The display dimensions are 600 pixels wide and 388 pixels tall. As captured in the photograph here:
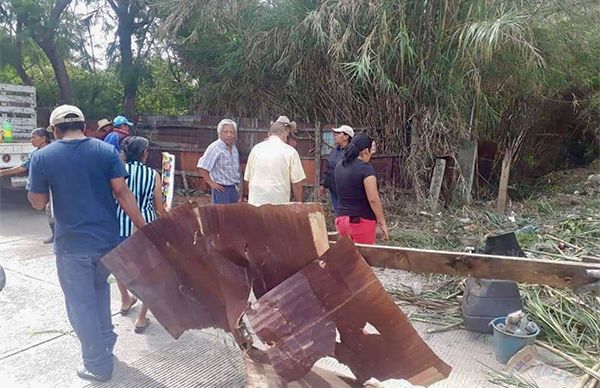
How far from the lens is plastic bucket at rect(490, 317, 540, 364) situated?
2799 mm

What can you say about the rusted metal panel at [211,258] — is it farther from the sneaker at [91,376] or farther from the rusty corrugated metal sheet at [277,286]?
the sneaker at [91,376]

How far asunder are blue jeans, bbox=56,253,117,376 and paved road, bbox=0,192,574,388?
156 mm

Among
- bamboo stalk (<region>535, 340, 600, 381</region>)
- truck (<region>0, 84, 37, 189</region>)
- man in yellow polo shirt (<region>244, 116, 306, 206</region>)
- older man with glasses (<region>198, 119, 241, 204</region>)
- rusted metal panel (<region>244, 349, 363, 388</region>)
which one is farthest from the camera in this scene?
truck (<region>0, 84, 37, 189</region>)

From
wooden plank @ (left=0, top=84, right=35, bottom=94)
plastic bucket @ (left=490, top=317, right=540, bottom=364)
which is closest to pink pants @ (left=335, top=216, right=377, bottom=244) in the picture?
plastic bucket @ (left=490, top=317, right=540, bottom=364)

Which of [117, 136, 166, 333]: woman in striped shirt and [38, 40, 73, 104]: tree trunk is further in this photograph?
[38, 40, 73, 104]: tree trunk

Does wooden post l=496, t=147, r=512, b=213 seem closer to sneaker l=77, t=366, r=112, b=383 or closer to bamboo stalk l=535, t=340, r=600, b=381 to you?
bamboo stalk l=535, t=340, r=600, b=381

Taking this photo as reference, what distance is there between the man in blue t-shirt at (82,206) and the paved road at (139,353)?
241 mm

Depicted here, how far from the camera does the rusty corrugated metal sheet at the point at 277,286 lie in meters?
1.46

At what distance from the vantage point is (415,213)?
253 inches

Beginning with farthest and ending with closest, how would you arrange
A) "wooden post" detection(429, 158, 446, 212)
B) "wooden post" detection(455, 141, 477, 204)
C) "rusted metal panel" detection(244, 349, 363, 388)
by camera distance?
"wooden post" detection(455, 141, 477, 204) < "wooden post" detection(429, 158, 446, 212) < "rusted metal panel" detection(244, 349, 363, 388)

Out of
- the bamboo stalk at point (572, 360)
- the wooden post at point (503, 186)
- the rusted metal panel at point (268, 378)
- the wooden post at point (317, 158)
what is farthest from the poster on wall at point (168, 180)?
the wooden post at point (503, 186)

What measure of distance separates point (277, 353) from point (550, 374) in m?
2.12

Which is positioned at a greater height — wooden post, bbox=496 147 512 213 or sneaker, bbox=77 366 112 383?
wooden post, bbox=496 147 512 213

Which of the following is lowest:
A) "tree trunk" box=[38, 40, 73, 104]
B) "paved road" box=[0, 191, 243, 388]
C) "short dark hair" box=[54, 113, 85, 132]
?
"paved road" box=[0, 191, 243, 388]
